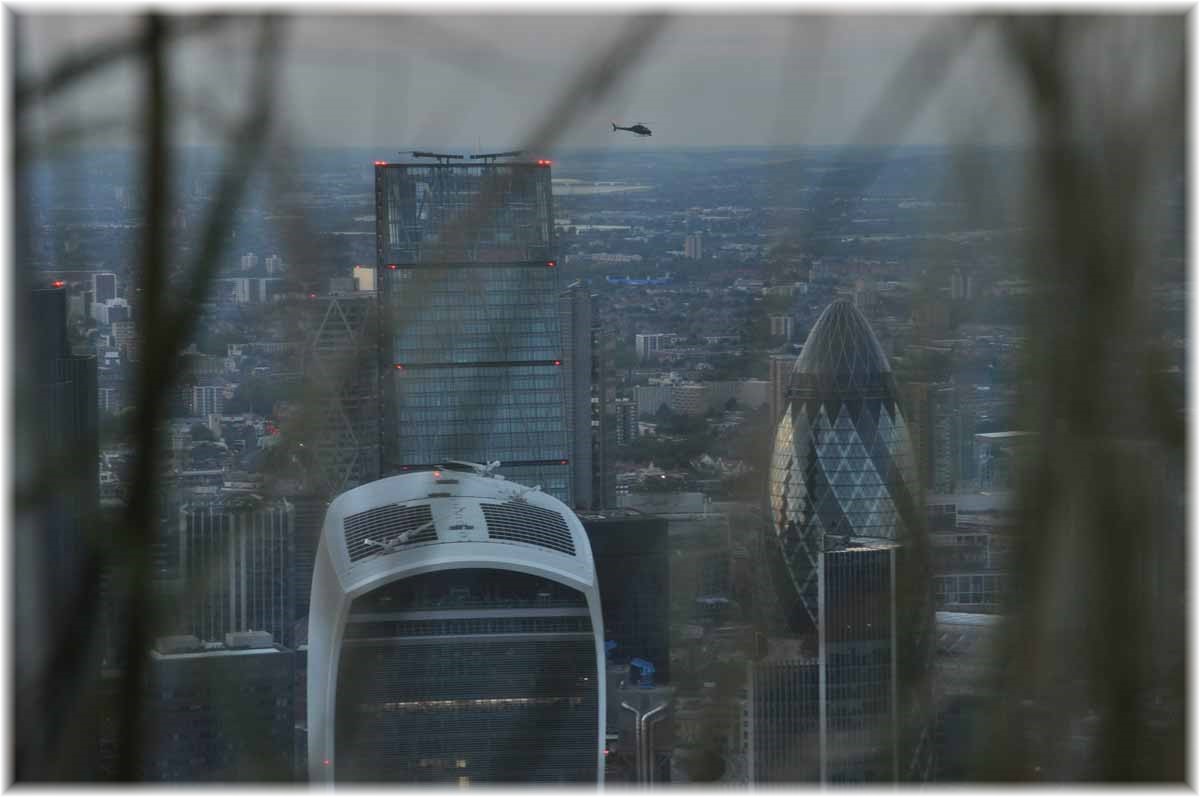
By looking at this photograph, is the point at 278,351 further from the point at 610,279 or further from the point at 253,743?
the point at 610,279

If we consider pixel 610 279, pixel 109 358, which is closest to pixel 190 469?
pixel 109 358

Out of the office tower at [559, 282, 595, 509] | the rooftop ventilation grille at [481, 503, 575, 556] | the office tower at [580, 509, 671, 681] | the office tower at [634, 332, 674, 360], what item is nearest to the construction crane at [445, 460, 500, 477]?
the office tower at [634, 332, 674, 360]

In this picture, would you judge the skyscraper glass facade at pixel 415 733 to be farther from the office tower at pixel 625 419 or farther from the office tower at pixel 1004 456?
the office tower at pixel 625 419

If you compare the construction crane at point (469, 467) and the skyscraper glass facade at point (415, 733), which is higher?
the construction crane at point (469, 467)

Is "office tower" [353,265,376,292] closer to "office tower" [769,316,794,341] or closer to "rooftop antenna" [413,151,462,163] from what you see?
"rooftop antenna" [413,151,462,163]

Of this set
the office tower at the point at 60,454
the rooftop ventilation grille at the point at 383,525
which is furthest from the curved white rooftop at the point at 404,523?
the office tower at the point at 60,454
